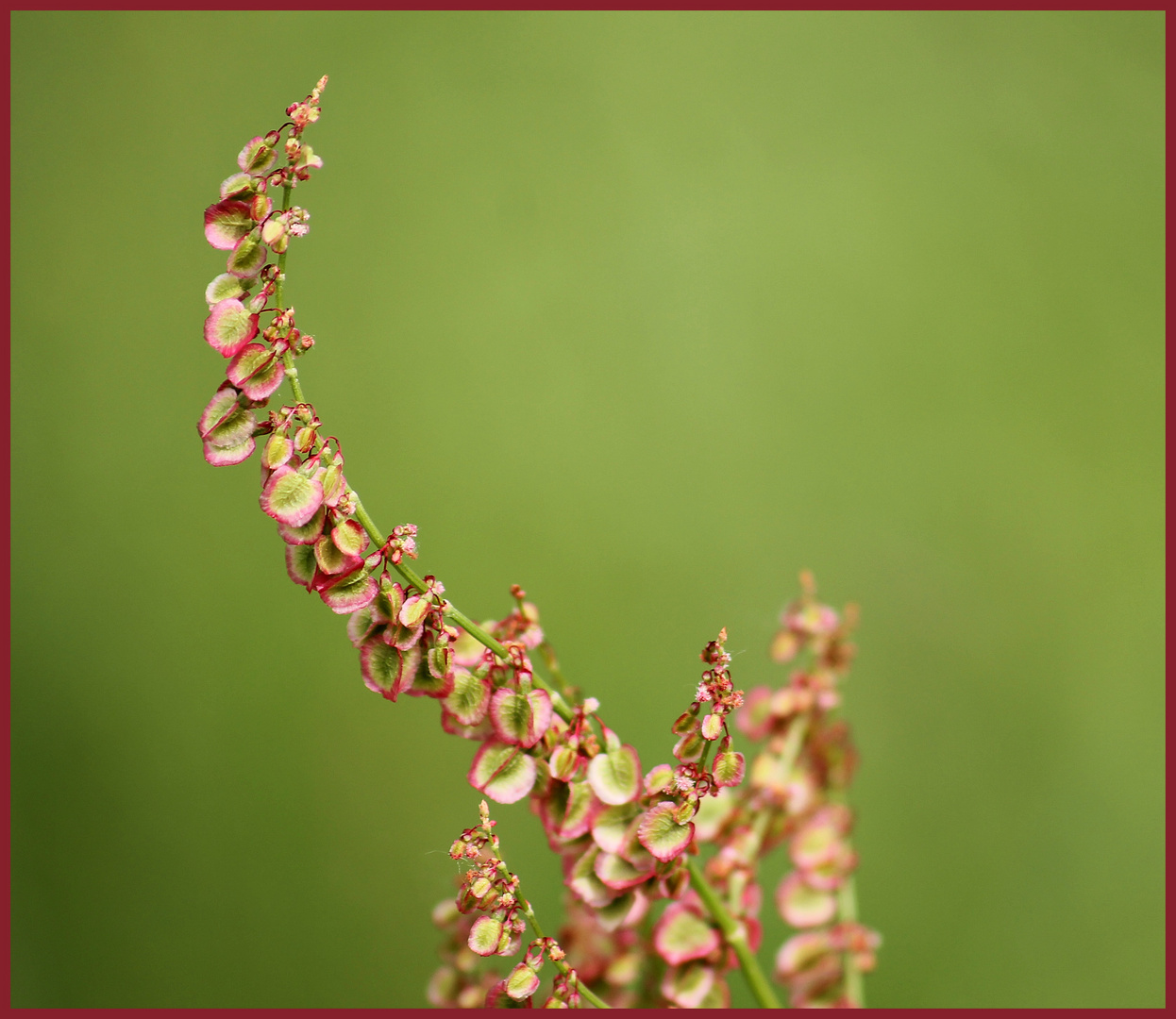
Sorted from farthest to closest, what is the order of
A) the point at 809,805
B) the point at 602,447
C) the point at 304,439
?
the point at 602,447 < the point at 809,805 < the point at 304,439

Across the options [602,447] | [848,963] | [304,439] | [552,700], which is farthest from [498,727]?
[602,447]

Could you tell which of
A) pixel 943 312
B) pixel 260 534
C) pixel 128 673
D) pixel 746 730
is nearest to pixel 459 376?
pixel 260 534

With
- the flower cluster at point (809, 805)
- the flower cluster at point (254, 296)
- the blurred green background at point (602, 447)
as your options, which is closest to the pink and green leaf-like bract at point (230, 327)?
the flower cluster at point (254, 296)

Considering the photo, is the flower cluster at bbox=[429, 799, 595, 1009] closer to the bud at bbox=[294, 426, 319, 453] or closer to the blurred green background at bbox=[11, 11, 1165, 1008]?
the bud at bbox=[294, 426, 319, 453]

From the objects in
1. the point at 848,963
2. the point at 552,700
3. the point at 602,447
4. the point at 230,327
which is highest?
the point at 602,447

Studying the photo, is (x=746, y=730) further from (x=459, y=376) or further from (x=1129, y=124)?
(x=1129, y=124)

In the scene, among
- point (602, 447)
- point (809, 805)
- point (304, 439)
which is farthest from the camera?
point (602, 447)

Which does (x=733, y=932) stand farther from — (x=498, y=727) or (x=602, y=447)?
(x=602, y=447)
